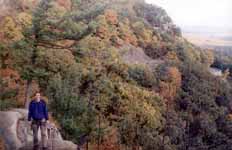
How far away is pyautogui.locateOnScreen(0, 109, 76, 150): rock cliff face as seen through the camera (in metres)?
17.0

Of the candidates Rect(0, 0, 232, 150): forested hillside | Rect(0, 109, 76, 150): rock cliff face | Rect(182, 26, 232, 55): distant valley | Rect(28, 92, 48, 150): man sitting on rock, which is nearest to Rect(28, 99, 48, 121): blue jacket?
Rect(28, 92, 48, 150): man sitting on rock

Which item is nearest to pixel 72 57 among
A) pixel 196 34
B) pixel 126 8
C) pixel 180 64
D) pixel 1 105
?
pixel 1 105

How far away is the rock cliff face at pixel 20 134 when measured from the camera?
667 inches

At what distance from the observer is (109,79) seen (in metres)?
59.1

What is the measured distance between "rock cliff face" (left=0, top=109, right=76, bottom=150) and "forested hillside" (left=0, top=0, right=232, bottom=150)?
23.6 feet

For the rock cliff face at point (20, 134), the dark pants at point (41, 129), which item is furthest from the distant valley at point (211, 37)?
the dark pants at point (41, 129)

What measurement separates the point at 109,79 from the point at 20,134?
41.5m

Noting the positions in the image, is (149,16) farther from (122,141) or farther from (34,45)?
(34,45)

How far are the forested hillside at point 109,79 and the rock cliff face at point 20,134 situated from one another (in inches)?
283

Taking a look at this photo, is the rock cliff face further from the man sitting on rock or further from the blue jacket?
the blue jacket

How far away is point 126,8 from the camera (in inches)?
4026

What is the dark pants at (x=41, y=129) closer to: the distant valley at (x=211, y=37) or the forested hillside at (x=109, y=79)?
the forested hillside at (x=109, y=79)

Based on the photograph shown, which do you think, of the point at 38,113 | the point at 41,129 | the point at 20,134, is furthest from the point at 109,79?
the point at 38,113

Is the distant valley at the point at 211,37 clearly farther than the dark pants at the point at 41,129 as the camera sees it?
Yes
